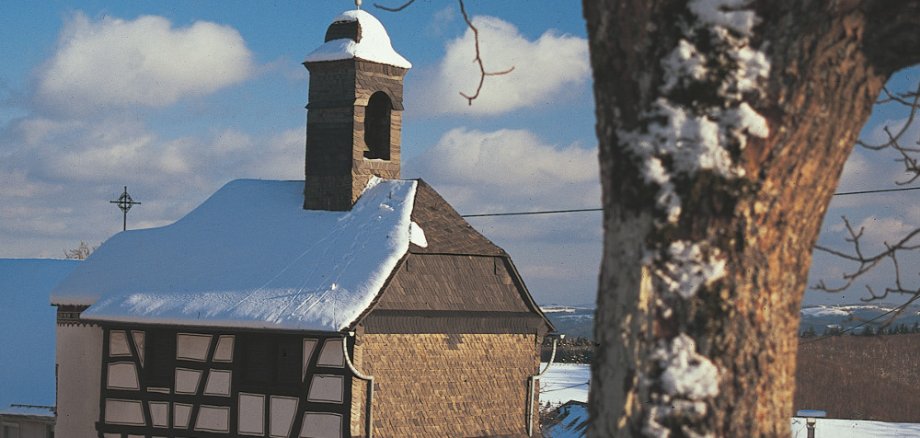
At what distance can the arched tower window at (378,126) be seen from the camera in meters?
18.8

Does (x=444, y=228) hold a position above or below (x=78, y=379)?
above

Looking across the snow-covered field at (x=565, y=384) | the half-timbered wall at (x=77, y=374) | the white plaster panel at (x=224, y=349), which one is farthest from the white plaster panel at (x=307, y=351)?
the snow-covered field at (x=565, y=384)

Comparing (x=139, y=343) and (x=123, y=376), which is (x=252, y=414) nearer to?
(x=139, y=343)

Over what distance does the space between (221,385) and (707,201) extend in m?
13.8

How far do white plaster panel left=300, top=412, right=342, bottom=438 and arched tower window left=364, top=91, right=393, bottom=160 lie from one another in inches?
186

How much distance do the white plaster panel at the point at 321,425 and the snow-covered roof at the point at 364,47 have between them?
5.43 meters

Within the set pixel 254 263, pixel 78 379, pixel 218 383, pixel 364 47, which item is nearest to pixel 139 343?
pixel 218 383

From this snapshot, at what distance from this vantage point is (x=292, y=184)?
19.2 meters

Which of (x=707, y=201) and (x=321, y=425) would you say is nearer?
(x=707, y=201)

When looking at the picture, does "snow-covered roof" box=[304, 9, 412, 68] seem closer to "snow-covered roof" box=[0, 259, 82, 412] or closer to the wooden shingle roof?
the wooden shingle roof

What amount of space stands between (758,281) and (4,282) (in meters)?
22.4

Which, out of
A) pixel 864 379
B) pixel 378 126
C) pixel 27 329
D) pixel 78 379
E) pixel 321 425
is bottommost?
pixel 864 379

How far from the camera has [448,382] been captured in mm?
16547

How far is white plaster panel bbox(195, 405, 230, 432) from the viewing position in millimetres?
16180
